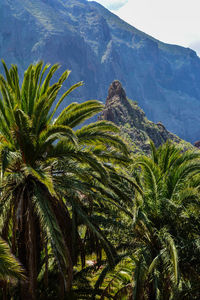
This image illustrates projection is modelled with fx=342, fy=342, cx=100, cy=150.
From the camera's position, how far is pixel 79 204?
29.0ft

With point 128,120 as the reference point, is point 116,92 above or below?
above

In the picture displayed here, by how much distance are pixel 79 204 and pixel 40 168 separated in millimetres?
1419

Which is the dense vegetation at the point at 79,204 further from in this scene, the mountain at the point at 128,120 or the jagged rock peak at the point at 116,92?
the jagged rock peak at the point at 116,92

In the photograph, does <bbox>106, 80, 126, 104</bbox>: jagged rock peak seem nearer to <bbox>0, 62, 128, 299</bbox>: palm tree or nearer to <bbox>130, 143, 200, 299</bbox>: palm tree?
<bbox>130, 143, 200, 299</bbox>: palm tree

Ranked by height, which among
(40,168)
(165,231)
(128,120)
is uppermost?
(128,120)

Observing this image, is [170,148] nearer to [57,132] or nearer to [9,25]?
[57,132]

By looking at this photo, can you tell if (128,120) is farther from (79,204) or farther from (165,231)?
(79,204)

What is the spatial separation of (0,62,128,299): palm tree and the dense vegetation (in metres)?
0.02

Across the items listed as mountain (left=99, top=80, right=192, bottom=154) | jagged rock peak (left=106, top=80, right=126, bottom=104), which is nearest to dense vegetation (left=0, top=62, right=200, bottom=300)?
mountain (left=99, top=80, right=192, bottom=154)

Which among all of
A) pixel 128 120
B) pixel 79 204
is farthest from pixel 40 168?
pixel 128 120

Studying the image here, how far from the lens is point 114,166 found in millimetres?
10117

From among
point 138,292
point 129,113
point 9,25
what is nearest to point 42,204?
point 138,292

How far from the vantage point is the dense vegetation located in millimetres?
7637

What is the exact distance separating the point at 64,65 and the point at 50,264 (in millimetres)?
191147
